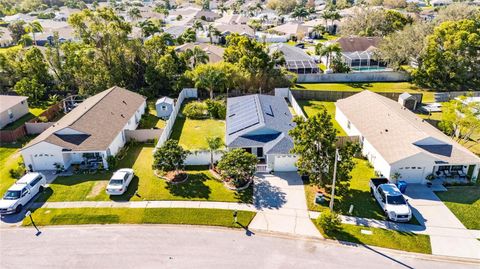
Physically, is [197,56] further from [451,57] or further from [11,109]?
[451,57]

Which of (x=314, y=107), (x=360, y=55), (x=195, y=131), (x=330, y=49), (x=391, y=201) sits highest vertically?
(x=330, y=49)

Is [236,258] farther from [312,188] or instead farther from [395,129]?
[395,129]

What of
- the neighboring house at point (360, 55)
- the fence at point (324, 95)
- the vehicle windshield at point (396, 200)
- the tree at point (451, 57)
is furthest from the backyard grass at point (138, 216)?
the neighboring house at point (360, 55)

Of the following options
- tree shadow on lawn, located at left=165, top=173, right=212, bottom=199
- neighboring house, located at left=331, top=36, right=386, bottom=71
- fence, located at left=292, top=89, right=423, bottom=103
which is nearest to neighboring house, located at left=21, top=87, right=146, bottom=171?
tree shadow on lawn, located at left=165, top=173, right=212, bottom=199

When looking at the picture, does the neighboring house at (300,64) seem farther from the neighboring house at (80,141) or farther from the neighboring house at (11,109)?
the neighboring house at (11,109)

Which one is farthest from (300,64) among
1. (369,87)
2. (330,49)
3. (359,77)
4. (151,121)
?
(151,121)

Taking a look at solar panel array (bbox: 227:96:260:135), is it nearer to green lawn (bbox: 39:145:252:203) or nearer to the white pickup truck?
green lawn (bbox: 39:145:252:203)
